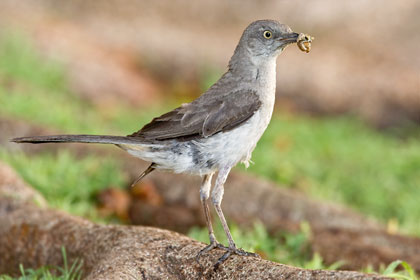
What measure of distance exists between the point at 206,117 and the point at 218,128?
0.12 meters

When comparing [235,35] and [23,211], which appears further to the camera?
[235,35]

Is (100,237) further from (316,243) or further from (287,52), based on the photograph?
(287,52)

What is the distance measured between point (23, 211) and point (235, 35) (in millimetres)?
11801

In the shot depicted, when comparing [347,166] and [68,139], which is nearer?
[68,139]

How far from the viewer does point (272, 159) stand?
9.19m

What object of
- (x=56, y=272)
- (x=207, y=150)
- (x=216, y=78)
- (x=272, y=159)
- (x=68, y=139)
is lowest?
(x=56, y=272)

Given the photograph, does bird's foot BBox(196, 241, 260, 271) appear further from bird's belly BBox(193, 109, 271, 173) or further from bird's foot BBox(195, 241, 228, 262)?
bird's belly BBox(193, 109, 271, 173)

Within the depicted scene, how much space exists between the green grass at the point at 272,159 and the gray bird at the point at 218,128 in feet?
3.40

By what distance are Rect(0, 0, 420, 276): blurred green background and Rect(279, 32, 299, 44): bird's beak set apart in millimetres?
1729

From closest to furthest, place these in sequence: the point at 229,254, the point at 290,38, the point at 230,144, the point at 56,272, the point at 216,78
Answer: the point at 229,254 → the point at 230,144 → the point at 290,38 → the point at 56,272 → the point at 216,78

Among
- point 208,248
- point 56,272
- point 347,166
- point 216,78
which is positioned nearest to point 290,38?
point 208,248

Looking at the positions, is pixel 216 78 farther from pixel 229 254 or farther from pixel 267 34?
pixel 229 254

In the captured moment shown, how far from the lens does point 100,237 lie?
4.63m

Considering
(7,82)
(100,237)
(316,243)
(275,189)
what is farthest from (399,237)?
(7,82)
